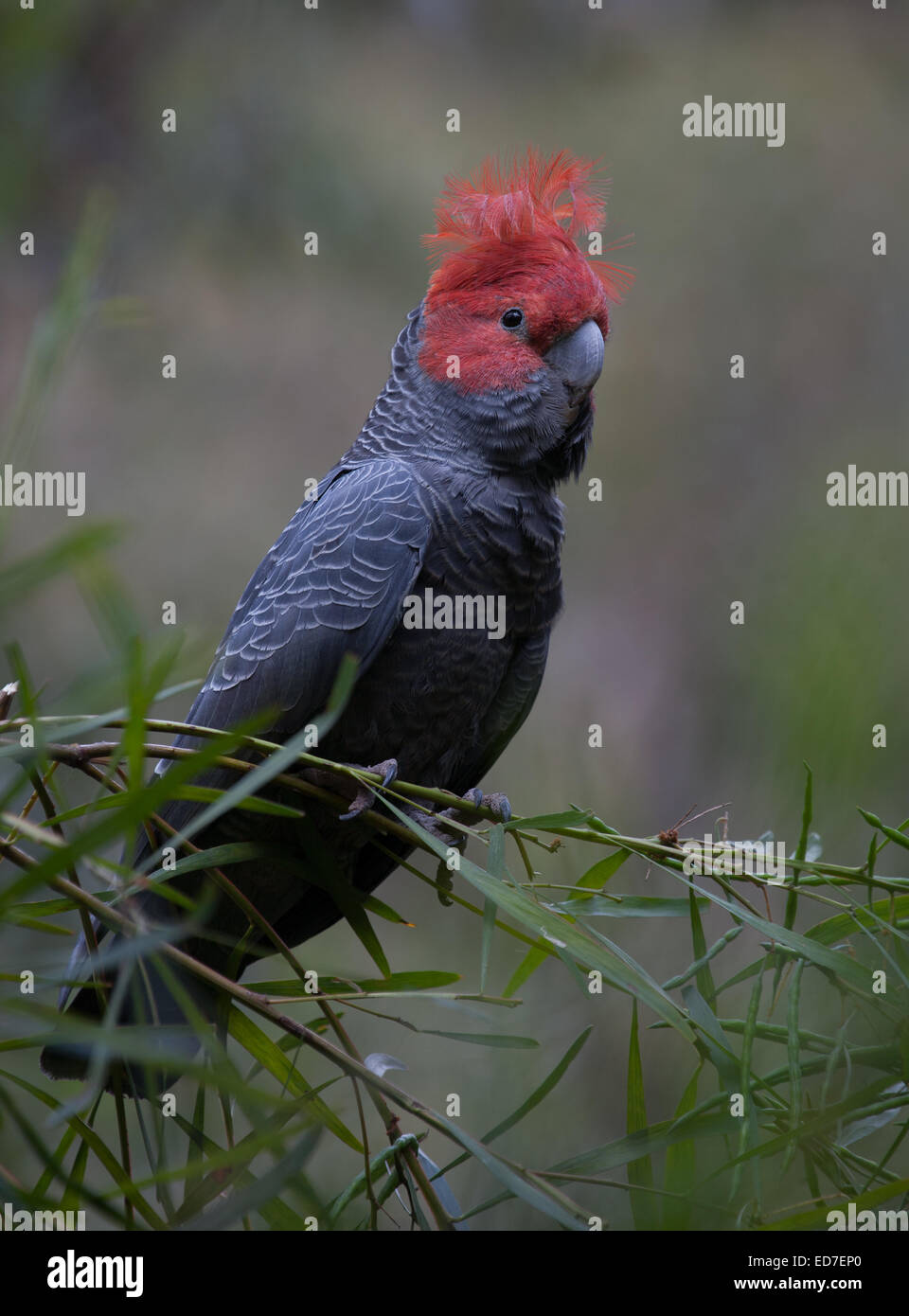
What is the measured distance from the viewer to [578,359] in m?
1.31

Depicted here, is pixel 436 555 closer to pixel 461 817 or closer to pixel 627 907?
pixel 461 817

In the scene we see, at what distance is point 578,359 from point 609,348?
1505 mm

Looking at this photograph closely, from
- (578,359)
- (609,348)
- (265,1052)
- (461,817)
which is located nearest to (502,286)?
(578,359)

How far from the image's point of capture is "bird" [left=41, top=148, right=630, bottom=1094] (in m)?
1.16

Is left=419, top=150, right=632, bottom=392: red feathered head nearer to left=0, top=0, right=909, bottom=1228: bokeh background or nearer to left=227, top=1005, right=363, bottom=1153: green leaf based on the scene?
A: left=0, top=0, right=909, bottom=1228: bokeh background

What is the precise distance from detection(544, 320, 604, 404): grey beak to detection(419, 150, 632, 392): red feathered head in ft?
0.04

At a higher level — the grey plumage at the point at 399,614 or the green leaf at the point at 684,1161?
the grey plumage at the point at 399,614

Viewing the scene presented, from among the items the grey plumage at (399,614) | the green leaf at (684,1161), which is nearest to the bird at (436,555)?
the grey plumage at (399,614)

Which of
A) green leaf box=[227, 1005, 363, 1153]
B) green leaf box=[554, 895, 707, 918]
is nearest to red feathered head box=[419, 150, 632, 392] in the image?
green leaf box=[554, 895, 707, 918]

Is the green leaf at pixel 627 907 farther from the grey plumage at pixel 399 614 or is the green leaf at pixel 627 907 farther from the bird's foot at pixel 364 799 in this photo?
the grey plumage at pixel 399 614

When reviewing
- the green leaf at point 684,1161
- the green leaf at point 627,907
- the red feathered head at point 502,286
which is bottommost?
the green leaf at point 684,1161

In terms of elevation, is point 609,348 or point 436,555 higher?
point 609,348

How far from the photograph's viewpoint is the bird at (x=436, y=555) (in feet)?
3.81

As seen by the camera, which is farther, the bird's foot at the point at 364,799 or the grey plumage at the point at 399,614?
the grey plumage at the point at 399,614
